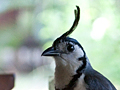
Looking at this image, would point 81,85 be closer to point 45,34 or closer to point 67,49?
point 67,49

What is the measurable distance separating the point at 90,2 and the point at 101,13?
0.10 metres

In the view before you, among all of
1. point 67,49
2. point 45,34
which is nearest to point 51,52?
point 67,49

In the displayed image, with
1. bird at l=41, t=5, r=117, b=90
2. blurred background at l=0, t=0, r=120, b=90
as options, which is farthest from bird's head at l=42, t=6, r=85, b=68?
blurred background at l=0, t=0, r=120, b=90

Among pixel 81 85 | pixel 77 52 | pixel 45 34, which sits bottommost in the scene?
pixel 81 85

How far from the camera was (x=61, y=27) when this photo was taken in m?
1.51

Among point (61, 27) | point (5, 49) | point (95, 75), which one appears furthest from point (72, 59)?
point (5, 49)

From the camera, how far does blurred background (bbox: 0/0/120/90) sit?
1.48 m

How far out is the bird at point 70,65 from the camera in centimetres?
80

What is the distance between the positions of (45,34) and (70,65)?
2.41 feet

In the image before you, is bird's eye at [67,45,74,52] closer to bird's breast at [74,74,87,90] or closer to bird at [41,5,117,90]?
bird at [41,5,117,90]

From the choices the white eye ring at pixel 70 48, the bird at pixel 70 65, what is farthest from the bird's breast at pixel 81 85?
the white eye ring at pixel 70 48

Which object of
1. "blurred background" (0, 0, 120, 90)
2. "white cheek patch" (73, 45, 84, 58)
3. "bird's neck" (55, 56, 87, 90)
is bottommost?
"bird's neck" (55, 56, 87, 90)

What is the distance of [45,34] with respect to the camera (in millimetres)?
A: 1521

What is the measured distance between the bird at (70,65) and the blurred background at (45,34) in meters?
0.63
